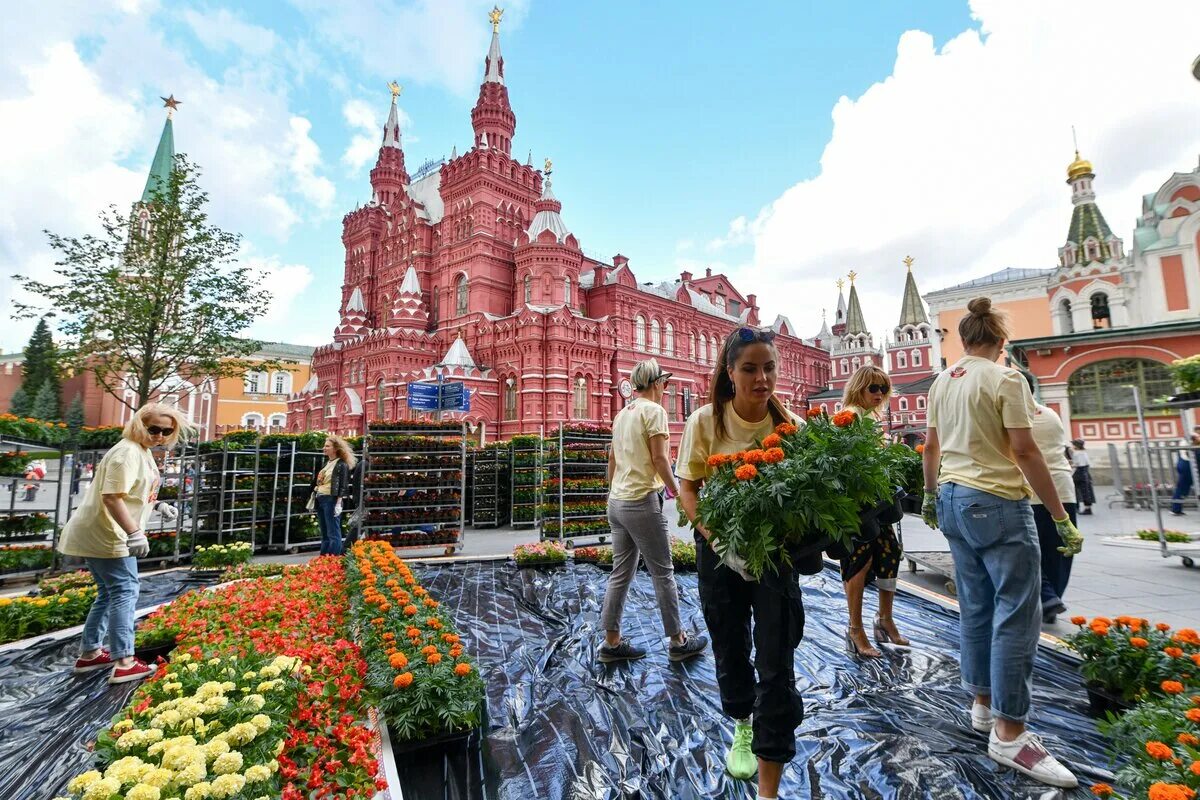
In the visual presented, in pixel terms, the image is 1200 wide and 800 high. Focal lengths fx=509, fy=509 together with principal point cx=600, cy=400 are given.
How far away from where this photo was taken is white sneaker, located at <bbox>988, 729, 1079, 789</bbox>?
8.02 ft

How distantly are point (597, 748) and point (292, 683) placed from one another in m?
1.73

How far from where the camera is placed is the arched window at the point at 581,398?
2944 cm

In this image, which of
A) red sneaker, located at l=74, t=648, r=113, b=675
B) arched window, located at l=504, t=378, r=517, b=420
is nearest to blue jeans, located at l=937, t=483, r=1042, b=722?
red sneaker, located at l=74, t=648, r=113, b=675

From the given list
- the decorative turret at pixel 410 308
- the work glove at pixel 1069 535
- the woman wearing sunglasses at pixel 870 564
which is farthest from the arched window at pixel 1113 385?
the decorative turret at pixel 410 308

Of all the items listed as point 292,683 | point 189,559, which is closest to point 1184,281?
point 292,683

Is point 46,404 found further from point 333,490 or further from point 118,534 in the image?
point 118,534

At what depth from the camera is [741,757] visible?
2652 millimetres

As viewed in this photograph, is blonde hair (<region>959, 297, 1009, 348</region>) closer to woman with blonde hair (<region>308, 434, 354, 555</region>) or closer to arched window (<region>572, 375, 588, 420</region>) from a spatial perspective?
woman with blonde hair (<region>308, 434, 354, 555</region>)

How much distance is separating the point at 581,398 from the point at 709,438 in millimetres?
27056

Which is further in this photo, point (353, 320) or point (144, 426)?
point (353, 320)

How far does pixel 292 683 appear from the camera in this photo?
2744mm

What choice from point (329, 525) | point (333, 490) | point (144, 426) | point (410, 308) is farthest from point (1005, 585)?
point (410, 308)

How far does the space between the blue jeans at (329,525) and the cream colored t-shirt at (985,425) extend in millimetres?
8420

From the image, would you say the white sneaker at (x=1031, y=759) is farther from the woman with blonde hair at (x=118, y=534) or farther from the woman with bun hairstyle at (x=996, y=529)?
the woman with blonde hair at (x=118, y=534)
